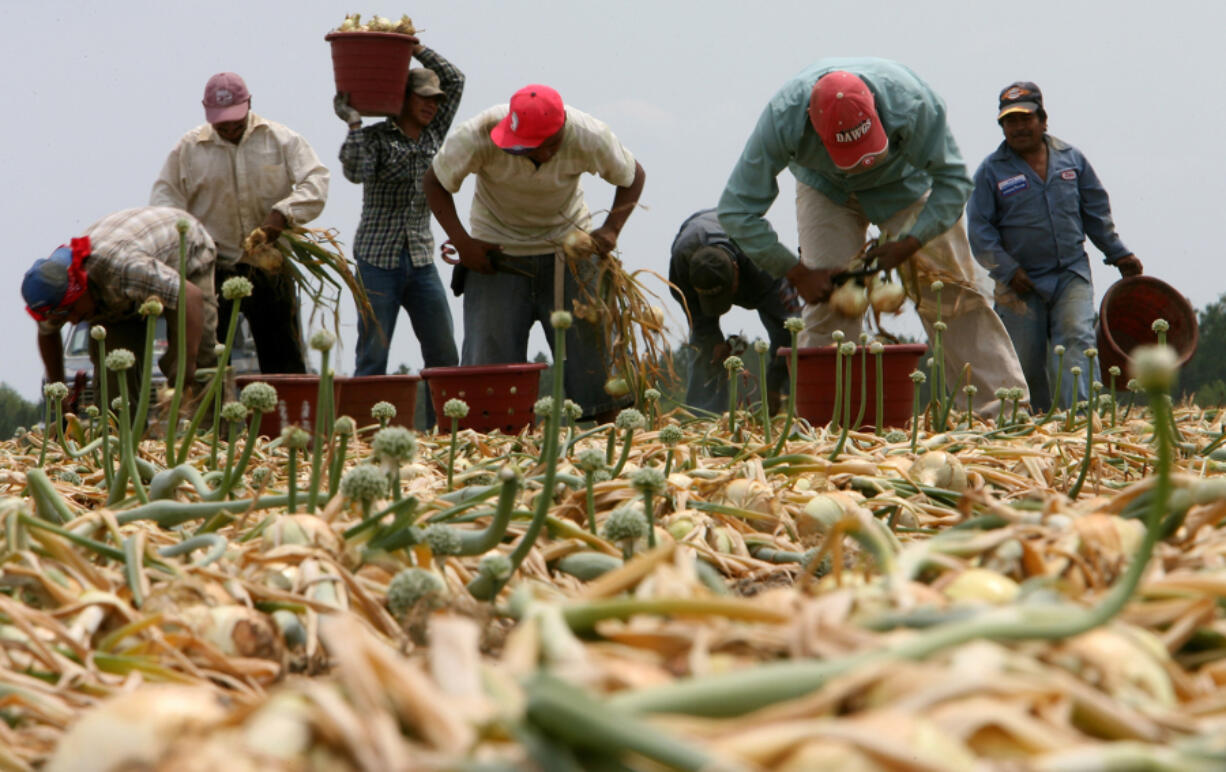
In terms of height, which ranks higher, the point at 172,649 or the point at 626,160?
the point at 626,160

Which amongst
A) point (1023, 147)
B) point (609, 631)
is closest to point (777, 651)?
point (609, 631)

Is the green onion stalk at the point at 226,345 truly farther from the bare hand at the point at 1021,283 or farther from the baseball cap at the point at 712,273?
→ the bare hand at the point at 1021,283

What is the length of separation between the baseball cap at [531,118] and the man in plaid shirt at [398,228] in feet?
2.97

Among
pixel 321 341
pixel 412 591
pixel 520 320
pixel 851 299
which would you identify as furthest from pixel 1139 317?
pixel 412 591

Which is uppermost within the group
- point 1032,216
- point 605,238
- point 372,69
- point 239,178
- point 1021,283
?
point 372,69

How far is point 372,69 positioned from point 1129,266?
13.0ft

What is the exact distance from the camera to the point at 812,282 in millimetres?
4672

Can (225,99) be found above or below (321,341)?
above

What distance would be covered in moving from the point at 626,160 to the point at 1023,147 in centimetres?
236

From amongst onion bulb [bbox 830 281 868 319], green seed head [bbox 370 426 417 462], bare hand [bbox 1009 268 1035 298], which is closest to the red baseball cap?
onion bulb [bbox 830 281 868 319]

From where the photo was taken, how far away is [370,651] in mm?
661

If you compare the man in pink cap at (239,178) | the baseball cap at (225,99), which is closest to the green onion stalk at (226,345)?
the man in pink cap at (239,178)

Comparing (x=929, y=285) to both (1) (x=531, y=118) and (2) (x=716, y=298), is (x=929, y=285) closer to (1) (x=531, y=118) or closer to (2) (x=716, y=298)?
(2) (x=716, y=298)

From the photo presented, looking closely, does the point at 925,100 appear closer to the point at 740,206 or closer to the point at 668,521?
the point at 740,206
